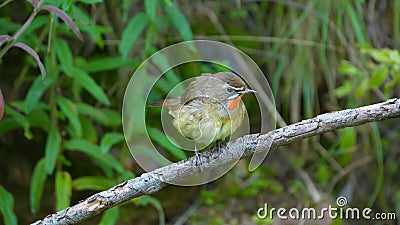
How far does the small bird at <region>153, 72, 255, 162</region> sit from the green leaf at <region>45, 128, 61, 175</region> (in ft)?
1.80

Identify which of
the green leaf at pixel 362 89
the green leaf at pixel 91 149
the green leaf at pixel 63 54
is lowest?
the green leaf at pixel 91 149

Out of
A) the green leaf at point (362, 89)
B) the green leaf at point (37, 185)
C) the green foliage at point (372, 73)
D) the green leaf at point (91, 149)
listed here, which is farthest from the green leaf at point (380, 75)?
the green leaf at point (37, 185)

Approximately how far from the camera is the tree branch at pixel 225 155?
48.4 inches

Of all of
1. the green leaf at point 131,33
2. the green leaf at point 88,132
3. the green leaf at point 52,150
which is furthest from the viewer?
the green leaf at point 88,132

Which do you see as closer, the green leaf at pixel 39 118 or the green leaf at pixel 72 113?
the green leaf at pixel 72 113

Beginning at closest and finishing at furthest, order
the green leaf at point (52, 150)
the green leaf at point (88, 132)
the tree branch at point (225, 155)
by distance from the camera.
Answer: the tree branch at point (225, 155) → the green leaf at point (52, 150) → the green leaf at point (88, 132)

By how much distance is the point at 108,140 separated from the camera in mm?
1919

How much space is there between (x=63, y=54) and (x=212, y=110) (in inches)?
27.7

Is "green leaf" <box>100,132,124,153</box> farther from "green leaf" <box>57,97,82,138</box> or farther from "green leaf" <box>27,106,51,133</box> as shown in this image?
"green leaf" <box>27,106,51,133</box>

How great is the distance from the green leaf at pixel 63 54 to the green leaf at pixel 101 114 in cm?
16

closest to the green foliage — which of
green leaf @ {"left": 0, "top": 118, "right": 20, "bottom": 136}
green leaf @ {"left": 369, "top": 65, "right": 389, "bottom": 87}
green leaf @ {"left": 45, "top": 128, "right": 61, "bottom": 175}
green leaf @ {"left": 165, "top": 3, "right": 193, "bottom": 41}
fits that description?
green leaf @ {"left": 369, "top": 65, "right": 389, "bottom": 87}

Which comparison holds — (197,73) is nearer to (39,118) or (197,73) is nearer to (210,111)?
(39,118)

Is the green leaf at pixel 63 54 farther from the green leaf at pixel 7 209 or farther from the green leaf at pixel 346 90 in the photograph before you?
the green leaf at pixel 346 90

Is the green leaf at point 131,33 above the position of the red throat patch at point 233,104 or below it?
above
